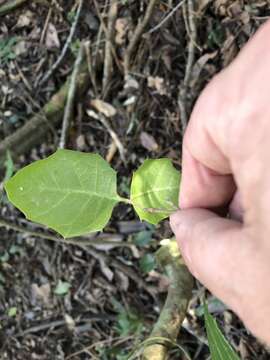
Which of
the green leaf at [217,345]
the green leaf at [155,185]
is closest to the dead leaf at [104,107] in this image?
the green leaf at [155,185]

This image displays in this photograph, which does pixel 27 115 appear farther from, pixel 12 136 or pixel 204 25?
pixel 204 25

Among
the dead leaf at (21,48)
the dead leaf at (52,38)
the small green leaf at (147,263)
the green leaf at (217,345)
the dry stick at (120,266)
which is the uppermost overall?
the dead leaf at (52,38)

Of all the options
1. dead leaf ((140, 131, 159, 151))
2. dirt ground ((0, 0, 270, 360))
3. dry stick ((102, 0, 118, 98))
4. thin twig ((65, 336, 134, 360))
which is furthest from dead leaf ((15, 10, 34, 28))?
thin twig ((65, 336, 134, 360))

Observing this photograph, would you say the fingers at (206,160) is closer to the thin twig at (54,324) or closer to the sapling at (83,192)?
the sapling at (83,192)

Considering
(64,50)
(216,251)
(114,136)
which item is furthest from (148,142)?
(216,251)

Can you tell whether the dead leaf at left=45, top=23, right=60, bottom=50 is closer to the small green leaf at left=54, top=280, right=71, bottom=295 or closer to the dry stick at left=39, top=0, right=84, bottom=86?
the dry stick at left=39, top=0, right=84, bottom=86

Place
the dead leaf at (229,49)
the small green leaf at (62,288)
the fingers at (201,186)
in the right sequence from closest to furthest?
the fingers at (201,186) → the dead leaf at (229,49) → the small green leaf at (62,288)

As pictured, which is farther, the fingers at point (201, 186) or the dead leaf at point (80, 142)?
the dead leaf at point (80, 142)

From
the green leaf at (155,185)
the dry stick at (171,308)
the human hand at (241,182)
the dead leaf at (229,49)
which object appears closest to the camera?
the human hand at (241,182)

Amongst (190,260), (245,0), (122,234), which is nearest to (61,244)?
(122,234)
